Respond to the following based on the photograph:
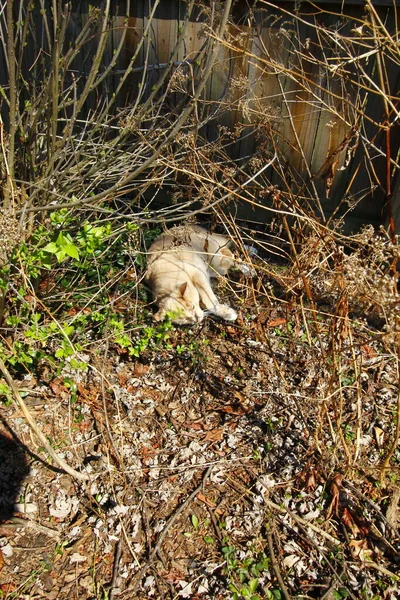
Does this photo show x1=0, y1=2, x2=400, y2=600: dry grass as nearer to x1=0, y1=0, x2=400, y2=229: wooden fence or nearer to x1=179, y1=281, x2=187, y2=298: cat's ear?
x1=179, y1=281, x2=187, y2=298: cat's ear

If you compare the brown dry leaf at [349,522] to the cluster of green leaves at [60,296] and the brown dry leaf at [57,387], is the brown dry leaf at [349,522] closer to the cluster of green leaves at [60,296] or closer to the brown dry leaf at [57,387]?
the cluster of green leaves at [60,296]

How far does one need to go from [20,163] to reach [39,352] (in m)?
1.30

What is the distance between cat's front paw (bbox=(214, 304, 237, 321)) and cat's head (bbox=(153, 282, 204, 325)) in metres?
0.14

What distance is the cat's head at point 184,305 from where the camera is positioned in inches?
165

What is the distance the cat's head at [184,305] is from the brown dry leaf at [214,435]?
1.02 metres

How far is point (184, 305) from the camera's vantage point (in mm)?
4207

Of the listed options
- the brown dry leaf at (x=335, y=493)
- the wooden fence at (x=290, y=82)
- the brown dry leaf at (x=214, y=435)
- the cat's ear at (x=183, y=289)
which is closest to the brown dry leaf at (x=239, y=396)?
the brown dry leaf at (x=214, y=435)

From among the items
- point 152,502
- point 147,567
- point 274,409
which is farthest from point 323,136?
point 147,567

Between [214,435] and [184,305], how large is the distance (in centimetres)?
116

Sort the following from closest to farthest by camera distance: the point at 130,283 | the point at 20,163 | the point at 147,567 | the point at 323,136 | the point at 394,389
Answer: the point at 147,567 → the point at 20,163 → the point at 394,389 → the point at 130,283 → the point at 323,136

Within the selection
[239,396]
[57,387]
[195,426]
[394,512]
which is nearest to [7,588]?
[57,387]

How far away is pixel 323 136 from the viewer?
4.96m

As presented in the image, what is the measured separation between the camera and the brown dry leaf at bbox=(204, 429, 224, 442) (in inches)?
134

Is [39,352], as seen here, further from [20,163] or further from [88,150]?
[88,150]
